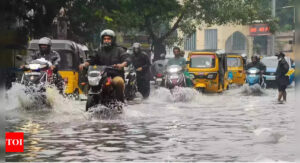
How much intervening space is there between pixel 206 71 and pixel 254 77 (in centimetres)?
322

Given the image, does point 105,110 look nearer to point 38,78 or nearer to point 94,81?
point 94,81

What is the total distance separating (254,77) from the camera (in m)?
30.4

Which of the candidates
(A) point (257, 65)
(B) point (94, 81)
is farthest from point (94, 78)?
(A) point (257, 65)

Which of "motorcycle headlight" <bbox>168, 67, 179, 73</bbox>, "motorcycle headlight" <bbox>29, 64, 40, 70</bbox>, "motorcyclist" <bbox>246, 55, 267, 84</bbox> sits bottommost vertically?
"motorcycle headlight" <bbox>168, 67, 179, 73</bbox>

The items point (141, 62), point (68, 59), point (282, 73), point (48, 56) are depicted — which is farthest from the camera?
point (141, 62)

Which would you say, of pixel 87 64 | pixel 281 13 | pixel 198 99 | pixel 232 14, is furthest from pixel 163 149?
pixel 281 13

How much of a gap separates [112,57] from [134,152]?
5697 millimetres

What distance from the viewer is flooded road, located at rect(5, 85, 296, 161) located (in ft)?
30.2

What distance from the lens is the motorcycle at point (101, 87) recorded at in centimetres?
1414

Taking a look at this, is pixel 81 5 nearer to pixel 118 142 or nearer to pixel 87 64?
pixel 87 64

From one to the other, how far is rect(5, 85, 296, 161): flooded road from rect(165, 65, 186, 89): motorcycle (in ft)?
13.3

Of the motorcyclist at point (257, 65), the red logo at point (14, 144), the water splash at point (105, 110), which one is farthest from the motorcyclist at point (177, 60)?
the red logo at point (14, 144)

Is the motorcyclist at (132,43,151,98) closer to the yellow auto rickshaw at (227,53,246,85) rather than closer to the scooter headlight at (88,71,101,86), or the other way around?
the scooter headlight at (88,71,101,86)

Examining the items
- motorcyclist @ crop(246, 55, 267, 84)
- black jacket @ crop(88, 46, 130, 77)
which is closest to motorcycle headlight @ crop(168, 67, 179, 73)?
motorcyclist @ crop(246, 55, 267, 84)
